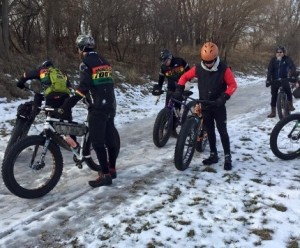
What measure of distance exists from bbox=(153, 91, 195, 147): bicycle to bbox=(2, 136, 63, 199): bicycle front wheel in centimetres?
252

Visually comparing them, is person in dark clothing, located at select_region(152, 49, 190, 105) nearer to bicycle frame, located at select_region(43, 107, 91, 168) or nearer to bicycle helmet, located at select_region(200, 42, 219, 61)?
bicycle helmet, located at select_region(200, 42, 219, 61)

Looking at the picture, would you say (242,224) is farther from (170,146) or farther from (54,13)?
(54,13)

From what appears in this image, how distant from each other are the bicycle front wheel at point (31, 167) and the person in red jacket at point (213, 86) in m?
2.23

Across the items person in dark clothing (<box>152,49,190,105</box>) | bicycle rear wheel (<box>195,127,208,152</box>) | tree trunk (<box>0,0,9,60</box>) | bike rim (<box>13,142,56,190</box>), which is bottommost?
bicycle rear wheel (<box>195,127,208,152</box>)

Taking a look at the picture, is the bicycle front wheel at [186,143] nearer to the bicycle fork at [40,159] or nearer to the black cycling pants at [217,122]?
the black cycling pants at [217,122]

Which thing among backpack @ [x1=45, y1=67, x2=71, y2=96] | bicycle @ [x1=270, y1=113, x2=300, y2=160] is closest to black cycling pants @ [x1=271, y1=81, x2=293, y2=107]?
bicycle @ [x1=270, y1=113, x2=300, y2=160]

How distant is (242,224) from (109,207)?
152cm

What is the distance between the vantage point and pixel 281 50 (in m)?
9.70

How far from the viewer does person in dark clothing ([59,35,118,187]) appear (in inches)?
189

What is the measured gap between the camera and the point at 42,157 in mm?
4766

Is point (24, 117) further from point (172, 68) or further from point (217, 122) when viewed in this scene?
point (172, 68)

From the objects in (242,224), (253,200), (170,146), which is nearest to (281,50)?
(170,146)

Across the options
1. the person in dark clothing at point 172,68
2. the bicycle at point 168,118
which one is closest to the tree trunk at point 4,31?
the person in dark clothing at point 172,68

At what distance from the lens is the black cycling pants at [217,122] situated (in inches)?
233
